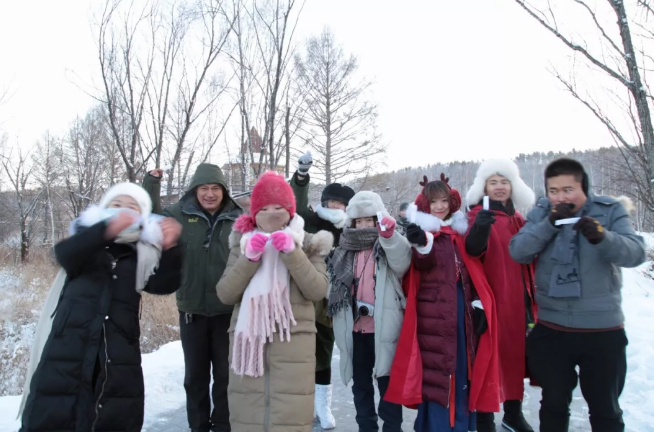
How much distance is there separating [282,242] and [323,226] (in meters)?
1.52

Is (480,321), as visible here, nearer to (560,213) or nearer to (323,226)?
(560,213)

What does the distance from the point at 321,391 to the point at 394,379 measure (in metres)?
0.97

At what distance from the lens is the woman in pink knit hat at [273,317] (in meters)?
2.48

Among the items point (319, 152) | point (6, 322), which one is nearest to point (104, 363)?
point (6, 322)

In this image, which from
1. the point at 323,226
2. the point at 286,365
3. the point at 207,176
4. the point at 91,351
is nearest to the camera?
the point at 91,351

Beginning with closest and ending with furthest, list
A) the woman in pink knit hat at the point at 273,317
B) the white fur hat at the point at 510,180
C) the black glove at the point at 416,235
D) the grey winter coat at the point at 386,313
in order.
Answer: the woman in pink knit hat at the point at 273,317, the black glove at the point at 416,235, the grey winter coat at the point at 386,313, the white fur hat at the point at 510,180

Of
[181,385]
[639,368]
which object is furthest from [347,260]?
[639,368]

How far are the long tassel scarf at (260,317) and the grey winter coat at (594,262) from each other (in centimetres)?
149

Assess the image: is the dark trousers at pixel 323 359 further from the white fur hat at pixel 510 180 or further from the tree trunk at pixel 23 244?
the tree trunk at pixel 23 244

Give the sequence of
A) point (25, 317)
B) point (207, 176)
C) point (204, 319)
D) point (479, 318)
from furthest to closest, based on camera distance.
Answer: point (25, 317) → point (207, 176) → point (204, 319) → point (479, 318)

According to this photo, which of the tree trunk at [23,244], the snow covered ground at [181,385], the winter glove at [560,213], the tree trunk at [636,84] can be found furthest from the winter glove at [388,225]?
the tree trunk at [23,244]

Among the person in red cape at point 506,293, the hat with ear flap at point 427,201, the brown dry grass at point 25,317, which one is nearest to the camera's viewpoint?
the person in red cape at point 506,293

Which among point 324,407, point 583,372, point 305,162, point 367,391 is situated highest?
point 305,162

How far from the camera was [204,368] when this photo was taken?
3.17 metres
